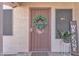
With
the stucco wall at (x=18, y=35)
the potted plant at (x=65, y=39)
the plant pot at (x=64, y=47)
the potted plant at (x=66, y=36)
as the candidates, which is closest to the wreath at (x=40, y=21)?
the stucco wall at (x=18, y=35)

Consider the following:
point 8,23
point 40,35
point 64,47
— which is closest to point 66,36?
point 64,47

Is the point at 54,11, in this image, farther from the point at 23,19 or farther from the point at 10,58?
the point at 10,58

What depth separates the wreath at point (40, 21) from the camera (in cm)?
927

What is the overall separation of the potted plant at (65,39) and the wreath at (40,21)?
0.74m

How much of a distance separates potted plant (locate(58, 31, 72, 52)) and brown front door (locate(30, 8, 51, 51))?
21.6 inches

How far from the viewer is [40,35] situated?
9875 millimetres

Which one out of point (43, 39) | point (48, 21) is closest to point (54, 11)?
point (48, 21)

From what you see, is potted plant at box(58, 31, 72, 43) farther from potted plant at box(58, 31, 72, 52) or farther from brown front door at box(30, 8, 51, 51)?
brown front door at box(30, 8, 51, 51)

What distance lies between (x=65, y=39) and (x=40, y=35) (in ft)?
4.37

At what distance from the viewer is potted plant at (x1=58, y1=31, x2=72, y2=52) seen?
29.0 feet

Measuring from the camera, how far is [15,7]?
970cm

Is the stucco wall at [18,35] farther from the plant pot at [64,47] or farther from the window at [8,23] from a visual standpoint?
the plant pot at [64,47]

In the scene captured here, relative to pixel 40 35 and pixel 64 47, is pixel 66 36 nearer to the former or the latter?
pixel 64 47

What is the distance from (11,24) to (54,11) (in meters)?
1.83
